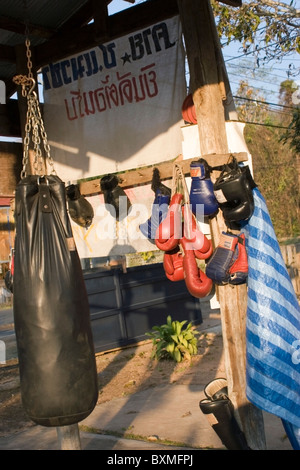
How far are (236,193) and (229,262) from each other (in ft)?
1.73

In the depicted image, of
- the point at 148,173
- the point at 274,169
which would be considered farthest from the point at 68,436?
the point at 274,169

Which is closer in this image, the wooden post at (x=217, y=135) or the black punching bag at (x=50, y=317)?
the black punching bag at (x=50, y=317)

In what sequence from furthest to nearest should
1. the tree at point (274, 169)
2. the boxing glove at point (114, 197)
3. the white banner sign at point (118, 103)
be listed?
1. the tree at point (274, 169)
2. the white banner sign at point (118, 103)
3. the boxing glove at point (114, 197)

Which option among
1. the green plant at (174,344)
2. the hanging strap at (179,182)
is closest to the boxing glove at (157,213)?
the hanging strap at (179,182)

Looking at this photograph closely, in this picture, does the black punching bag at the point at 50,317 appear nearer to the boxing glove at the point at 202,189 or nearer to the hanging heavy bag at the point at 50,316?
the hanging heavy bag at the point at 50,316

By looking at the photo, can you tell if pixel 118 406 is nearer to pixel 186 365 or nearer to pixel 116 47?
→ pixel 186 365

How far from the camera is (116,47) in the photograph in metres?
6.05

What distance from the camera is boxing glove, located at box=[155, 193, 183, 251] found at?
481cm

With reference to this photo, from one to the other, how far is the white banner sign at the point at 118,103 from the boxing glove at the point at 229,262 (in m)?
1.48

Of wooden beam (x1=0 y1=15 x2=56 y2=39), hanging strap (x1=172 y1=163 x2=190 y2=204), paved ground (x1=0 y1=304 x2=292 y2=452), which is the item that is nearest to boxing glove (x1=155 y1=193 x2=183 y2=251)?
hanging strap (x1=172 y1=163 x2=190 y2=204)

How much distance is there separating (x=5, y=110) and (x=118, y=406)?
3.86 meters

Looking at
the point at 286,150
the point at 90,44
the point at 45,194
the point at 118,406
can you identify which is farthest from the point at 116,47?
the point at 286,150

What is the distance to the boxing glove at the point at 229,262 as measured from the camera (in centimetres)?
449

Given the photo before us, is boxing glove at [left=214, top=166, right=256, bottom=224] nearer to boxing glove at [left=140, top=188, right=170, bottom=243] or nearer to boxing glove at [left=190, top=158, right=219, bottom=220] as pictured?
boxing glove at [left=190, top=158, right=219, bottom=220]
